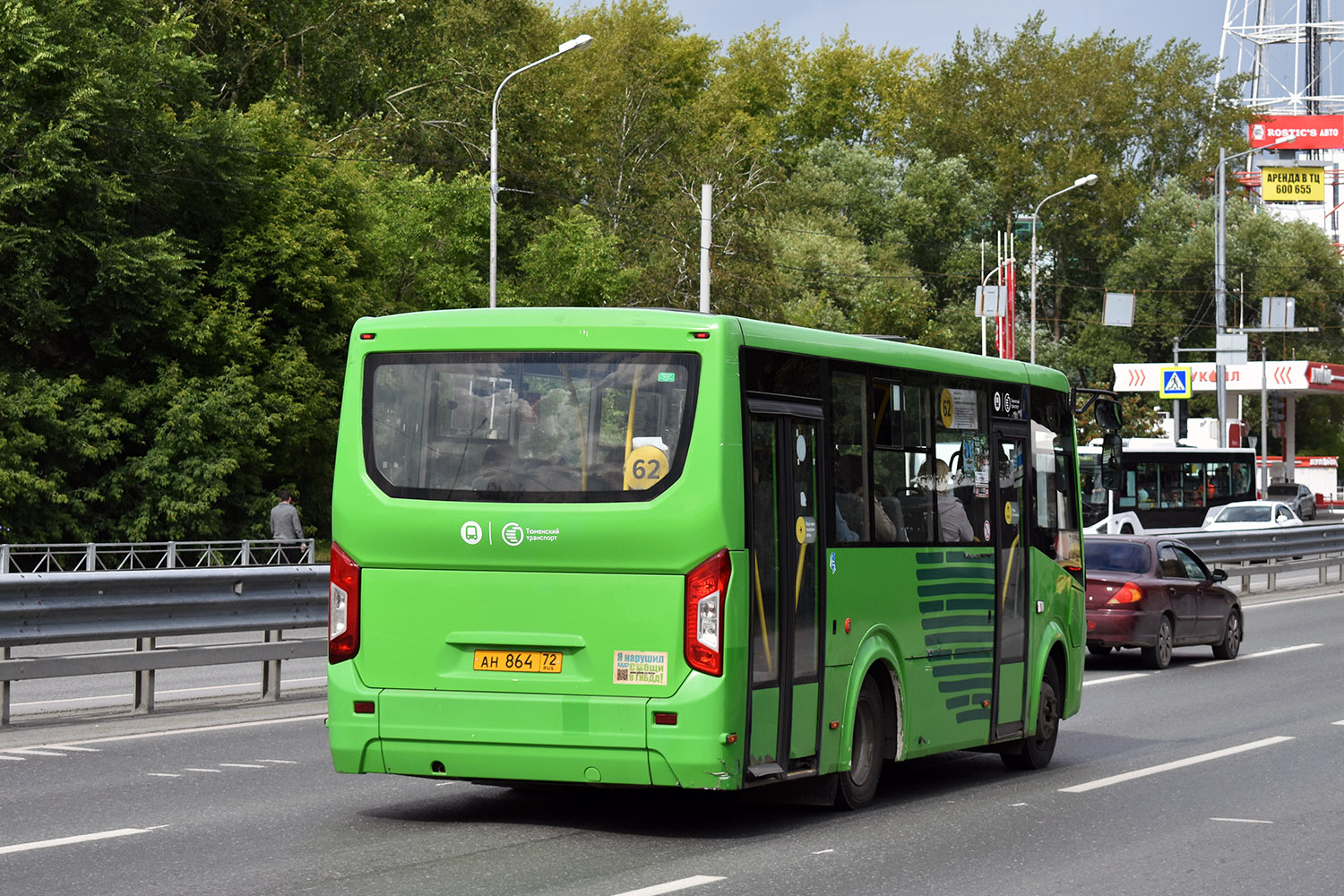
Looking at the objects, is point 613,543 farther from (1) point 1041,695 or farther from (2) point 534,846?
(1) point 1041,695

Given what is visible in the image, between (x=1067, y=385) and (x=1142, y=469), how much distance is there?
40.3 meters

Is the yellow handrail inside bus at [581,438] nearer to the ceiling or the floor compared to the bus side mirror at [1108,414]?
nearer to the floor

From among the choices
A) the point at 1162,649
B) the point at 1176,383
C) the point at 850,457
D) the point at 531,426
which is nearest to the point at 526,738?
the point at 531,426

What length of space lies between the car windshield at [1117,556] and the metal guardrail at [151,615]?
8.72 meters

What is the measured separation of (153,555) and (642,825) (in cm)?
2706

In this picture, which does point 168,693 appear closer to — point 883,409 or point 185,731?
point 185,731

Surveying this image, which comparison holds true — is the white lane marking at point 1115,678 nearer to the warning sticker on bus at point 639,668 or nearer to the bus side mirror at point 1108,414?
the bus side mirror at point 1108,414

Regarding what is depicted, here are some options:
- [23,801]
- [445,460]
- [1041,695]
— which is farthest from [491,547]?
[1041,695]

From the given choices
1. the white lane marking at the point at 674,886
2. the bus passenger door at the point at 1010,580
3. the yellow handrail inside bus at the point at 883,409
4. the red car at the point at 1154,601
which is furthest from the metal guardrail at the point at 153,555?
the white lane marking at the point at 674,886

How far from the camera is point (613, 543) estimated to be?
8.63 metres

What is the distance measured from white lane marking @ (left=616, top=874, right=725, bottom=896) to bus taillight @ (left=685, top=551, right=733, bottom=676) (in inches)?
41.3

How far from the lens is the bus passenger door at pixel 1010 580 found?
37.6 feet

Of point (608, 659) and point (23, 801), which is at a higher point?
point (608, 659)

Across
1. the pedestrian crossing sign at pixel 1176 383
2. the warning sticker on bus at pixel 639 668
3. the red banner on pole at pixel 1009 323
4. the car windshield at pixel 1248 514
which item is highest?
the red banner on pole at pixel 1009 323
